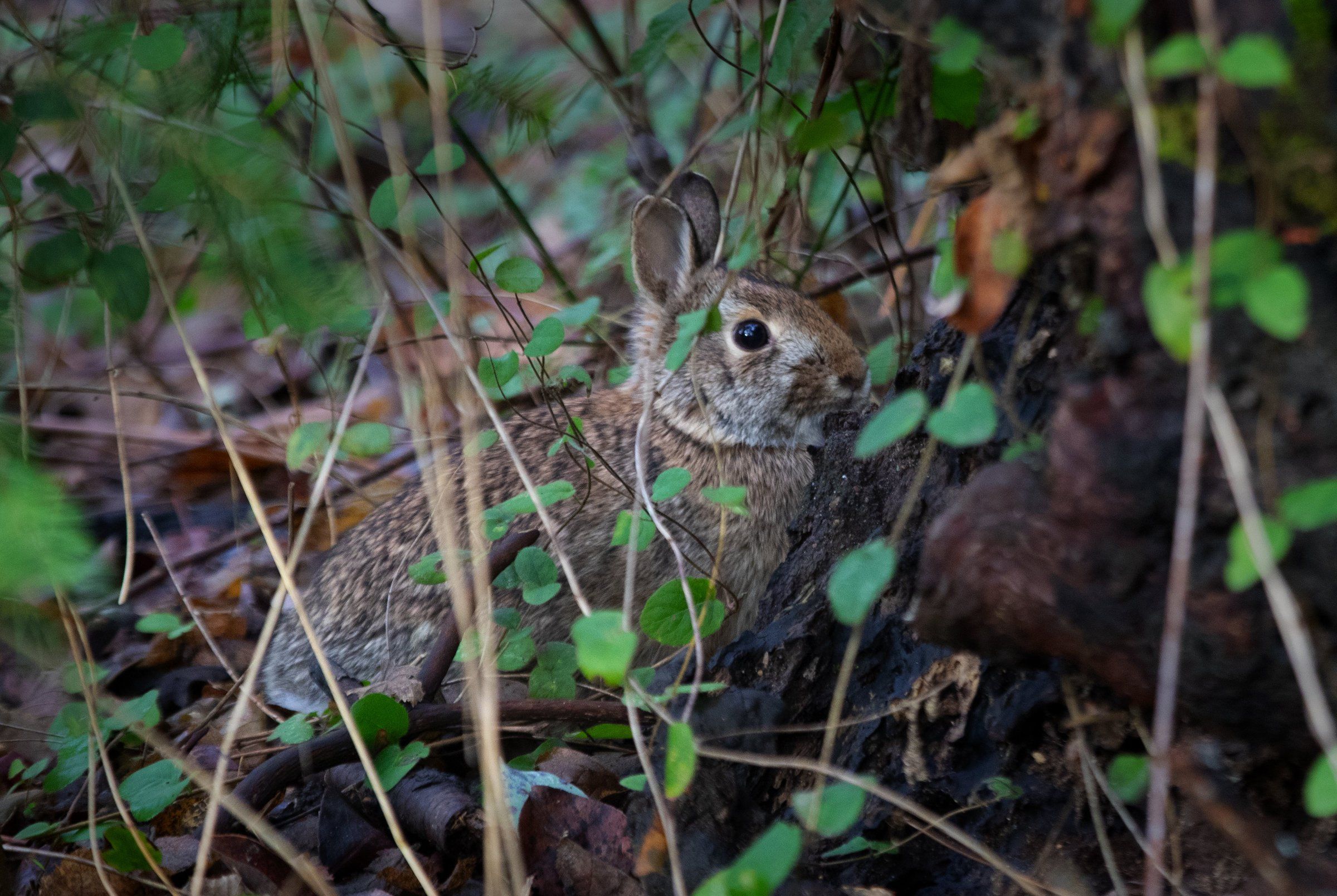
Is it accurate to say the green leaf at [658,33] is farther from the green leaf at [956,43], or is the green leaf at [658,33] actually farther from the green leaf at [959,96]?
the green leaf at [956,43]

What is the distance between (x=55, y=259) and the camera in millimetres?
2701

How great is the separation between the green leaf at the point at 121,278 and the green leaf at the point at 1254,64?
238cm

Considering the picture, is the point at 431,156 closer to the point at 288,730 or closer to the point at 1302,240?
the point at 288,730

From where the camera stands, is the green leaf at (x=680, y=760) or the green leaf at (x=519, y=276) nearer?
the green leaf at (x=680, y=760)

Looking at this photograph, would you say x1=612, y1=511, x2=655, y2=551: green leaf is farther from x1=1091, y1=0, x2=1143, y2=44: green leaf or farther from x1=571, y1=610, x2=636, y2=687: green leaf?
x1=1091, y1=0, x2=1143, y2=44: green leaf

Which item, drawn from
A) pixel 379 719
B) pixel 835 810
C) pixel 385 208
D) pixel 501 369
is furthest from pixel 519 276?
pixel 835 810

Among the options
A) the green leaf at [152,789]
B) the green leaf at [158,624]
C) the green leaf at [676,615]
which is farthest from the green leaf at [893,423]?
the green leaf at [158,624]

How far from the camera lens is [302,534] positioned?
96.0 inches

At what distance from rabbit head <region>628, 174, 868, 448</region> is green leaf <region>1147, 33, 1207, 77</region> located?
9.09 ft

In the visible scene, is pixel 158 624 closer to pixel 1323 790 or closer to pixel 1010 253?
pixel 1010 253

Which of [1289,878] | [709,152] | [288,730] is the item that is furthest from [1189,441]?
[709,152]

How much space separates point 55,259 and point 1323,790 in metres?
2.82

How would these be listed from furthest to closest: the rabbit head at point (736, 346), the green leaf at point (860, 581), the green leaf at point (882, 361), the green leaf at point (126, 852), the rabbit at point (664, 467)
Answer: the rabbit head at point (736, 346)
the rabbit at point (664, 467)
the green leaf at point (882, 361)
the green leaf at point (126, 852)
the green leaf at point (860, 581)

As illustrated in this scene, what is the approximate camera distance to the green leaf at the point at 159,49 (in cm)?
251
